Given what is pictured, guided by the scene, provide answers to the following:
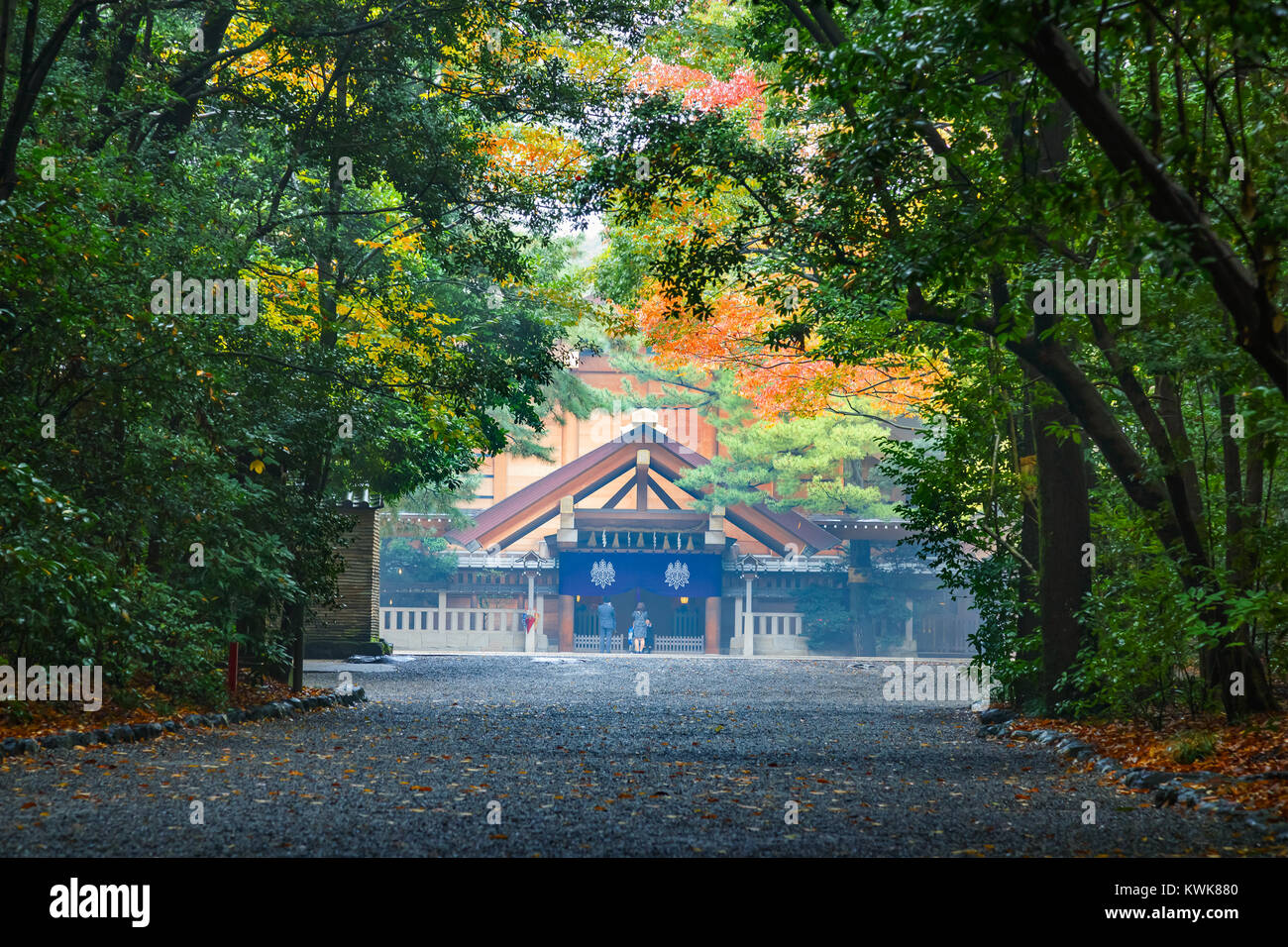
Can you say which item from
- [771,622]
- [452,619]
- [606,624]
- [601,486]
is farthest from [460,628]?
[771,622]

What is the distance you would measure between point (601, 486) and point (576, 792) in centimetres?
2583

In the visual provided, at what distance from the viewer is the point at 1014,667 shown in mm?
12703

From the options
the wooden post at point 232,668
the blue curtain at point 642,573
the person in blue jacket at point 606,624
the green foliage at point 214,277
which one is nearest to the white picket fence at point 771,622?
the blue curtain at point 642,573

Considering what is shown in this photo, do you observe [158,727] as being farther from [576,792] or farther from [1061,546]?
[1061,546]

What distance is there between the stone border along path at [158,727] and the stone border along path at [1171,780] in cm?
738

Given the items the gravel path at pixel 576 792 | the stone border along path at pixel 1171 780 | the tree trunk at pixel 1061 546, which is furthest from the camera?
the tree trunk at pixel 1061 546

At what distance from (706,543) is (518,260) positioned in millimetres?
18801

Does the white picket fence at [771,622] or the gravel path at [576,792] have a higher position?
the gravel path at [576,792]

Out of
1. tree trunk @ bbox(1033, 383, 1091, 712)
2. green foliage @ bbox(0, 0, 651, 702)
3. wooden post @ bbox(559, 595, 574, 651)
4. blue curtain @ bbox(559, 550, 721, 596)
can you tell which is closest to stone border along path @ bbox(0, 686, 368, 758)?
green foliage @ bbox(0, 0, 651, 702)

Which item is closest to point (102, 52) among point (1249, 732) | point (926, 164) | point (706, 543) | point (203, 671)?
point (203, 671)

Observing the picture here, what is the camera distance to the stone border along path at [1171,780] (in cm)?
641

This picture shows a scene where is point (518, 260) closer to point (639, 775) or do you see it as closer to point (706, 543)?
point (639, 775)

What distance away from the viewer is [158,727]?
10.1 meters

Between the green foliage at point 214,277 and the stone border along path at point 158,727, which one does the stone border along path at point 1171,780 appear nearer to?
the green foliage at point 214,277
